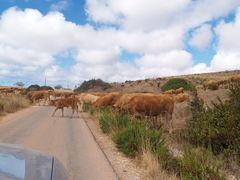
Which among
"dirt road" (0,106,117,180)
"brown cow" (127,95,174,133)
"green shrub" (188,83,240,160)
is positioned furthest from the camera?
"brown cow" (127,95,174,133)

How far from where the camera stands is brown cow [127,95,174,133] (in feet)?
63.6

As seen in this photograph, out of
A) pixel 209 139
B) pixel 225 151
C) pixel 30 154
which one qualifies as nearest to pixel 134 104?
pixel 209 139

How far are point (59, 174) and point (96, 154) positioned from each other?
894 cm

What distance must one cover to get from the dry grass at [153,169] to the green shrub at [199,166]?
1.13 ft

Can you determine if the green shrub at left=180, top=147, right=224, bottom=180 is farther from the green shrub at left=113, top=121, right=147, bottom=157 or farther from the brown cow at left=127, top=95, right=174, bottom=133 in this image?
the brown cow at left=127, top=95, right=174, bottom=133

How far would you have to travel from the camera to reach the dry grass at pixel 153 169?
8850 millimetres

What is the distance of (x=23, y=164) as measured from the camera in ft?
10.5

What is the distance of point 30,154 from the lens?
11.7 feet

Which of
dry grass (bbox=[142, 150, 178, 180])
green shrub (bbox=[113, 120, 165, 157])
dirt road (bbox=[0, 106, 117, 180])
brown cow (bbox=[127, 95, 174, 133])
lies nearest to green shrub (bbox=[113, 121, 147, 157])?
green shrub (bbox=[113, 120, 165, 157])

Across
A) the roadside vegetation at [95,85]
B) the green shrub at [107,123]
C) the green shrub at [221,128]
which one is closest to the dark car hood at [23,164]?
the green shrub at [221,128]

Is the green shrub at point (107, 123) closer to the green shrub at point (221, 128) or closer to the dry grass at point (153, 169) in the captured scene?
the green shrub at point (221, 128)

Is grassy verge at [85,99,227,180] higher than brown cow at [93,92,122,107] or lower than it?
lower

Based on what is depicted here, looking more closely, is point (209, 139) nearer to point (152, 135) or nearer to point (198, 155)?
point (152, 135)

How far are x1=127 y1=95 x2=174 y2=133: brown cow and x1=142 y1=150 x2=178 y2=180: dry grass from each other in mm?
9023
